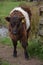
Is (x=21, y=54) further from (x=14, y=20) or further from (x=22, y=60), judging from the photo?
(x=14, y=20)

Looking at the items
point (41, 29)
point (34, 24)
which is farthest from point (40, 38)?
point (34, 24)

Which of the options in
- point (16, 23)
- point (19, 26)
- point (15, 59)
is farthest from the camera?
point (15, 59)

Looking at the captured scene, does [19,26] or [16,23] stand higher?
[16,23]

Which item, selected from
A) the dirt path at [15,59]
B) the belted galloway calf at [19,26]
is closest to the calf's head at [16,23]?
the belted galloway calf at [19,26]

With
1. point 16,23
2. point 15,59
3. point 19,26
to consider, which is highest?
point 16,23

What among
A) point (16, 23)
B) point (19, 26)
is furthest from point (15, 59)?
point (16, 23)

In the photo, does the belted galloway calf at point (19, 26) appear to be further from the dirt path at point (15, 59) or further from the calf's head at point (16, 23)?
the dirt path at point (15, 59)

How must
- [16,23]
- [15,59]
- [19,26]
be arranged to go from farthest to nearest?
[15,59] → [19,26] → [16,23]

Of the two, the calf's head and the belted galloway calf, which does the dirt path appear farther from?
the calf's head

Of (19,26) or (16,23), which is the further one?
(19,26)

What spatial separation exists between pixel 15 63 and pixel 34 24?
6.45 ft

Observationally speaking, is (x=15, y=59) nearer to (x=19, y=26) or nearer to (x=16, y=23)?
(x=19, y=26)

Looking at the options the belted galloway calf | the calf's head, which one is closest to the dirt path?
the belted galloway calf

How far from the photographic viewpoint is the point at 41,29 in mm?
8812
